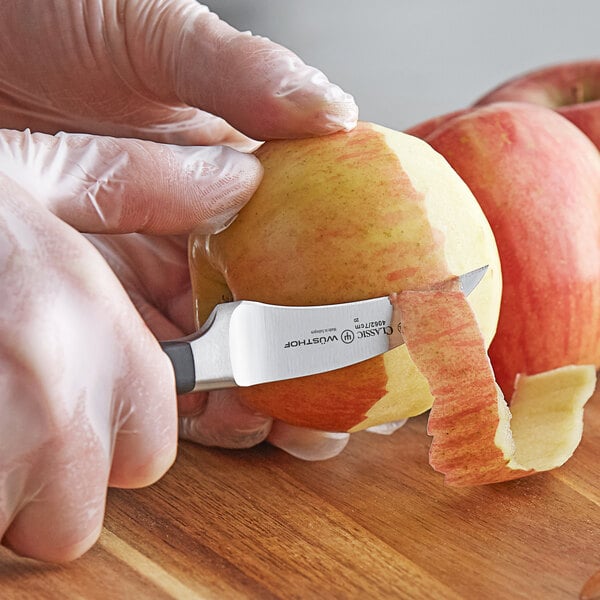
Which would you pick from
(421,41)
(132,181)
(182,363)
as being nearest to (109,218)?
(132,181)

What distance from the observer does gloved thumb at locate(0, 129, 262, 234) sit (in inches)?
34.4

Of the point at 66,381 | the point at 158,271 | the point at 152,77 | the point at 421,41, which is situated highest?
the point at 152,77

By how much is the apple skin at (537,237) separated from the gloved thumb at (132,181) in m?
0.31

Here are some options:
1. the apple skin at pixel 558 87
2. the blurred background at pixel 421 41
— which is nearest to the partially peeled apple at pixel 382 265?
the apple skin at pixel 558 87

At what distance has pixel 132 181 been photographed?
35.4 inches

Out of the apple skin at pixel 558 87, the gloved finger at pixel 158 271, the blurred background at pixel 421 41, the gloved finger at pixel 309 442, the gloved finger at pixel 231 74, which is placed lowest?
the blurred background at pixel 421 41

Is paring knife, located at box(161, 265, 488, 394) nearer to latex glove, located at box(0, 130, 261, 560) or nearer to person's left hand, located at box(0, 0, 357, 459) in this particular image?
A: latex glove, located at box(0, 130, 261, 560)

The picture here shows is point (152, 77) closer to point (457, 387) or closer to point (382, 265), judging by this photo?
point (382, 265)

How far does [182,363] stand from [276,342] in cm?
9

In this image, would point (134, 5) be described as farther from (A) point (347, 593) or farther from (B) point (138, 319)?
(A) point (347, 593)

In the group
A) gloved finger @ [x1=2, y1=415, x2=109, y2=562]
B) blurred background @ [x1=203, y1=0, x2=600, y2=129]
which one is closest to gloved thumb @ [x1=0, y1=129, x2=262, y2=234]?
gloved finger @ [x1=2, y1=415, x2=109, y2=562]

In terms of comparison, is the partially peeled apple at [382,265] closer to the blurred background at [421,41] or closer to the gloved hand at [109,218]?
the gloved hand at [109,218]

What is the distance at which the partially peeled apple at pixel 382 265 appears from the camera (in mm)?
871

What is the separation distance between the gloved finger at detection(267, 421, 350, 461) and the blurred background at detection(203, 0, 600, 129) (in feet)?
4.47
